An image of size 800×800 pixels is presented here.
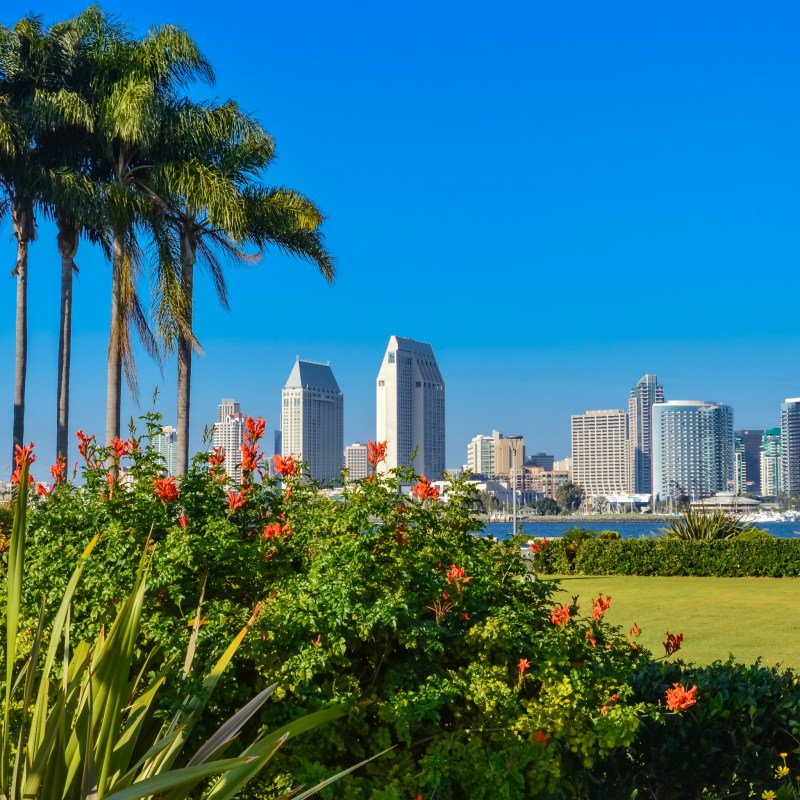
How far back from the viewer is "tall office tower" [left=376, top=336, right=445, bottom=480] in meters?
172

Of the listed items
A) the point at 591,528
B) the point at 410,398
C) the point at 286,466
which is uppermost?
the point at 410,398

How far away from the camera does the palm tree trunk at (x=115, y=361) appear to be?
1691 cm

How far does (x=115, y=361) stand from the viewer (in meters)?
17.0

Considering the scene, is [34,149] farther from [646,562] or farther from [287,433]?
[287,433]

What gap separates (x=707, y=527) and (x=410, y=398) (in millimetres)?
156456

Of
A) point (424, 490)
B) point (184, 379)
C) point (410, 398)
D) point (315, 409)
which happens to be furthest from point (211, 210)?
point (410, 398)

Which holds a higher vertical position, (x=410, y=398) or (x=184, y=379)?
(x=410, y=398)

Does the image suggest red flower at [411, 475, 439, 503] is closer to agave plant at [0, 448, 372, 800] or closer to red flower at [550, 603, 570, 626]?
red flower at [550, 603, 570, 626]

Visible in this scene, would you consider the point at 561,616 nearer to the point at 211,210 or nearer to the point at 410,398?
the point at 211,210

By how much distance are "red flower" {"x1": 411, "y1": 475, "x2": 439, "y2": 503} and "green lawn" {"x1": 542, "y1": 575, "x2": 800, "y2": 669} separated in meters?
2.28

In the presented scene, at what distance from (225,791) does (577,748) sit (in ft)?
5.66

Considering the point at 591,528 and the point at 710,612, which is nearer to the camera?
the point at 710,612

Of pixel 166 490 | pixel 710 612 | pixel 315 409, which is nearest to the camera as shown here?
pixel 166 490

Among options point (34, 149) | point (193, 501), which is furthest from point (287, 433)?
point (193, 501)
